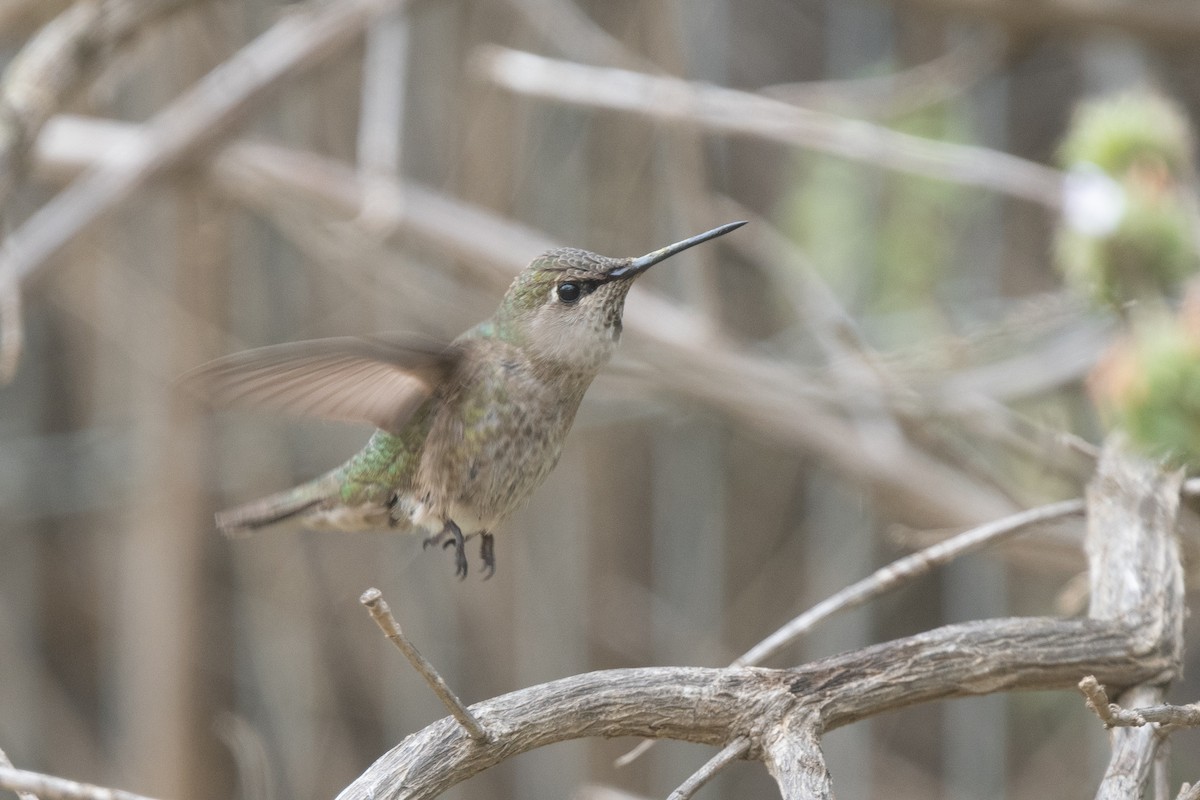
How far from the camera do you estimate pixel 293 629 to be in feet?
13.9

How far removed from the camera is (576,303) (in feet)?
4.55

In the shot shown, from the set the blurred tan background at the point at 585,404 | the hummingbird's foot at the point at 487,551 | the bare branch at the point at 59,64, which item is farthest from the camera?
the blurred tan background at the point at 585,404

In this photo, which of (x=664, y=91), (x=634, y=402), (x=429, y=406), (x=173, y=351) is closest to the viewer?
(x=429, y=406)

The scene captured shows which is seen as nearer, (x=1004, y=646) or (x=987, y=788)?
(x=1004, y=646)

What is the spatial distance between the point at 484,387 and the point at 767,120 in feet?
3.53

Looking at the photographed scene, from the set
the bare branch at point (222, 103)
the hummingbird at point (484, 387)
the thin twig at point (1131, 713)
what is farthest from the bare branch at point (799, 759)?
the bare branch at point (222, 103)

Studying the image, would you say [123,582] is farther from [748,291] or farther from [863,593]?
[863,593]

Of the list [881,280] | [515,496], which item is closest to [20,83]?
[515,496]

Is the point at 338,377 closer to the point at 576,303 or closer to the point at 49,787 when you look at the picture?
the point at 576,303

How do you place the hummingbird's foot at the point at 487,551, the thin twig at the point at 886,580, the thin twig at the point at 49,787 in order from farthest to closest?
the hummingbird's foot at the point at 487,551
the thin twig at the point at 886,580
the thin twig at the point at 49,787

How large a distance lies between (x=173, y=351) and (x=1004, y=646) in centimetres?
280

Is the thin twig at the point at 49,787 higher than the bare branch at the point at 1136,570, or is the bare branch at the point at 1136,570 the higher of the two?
the bare branch at the point at 1136,570

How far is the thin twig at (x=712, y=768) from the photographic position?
3.10ft

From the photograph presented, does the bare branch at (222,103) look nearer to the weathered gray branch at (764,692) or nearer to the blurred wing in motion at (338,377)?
the blurred wing in motion at (338,377)
